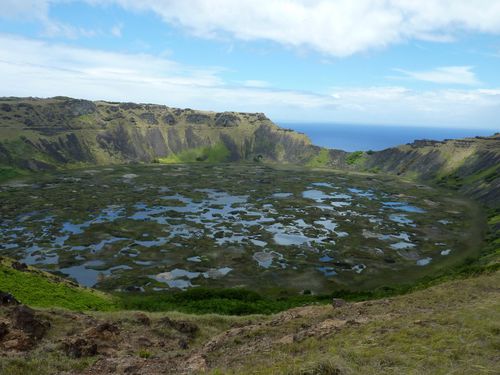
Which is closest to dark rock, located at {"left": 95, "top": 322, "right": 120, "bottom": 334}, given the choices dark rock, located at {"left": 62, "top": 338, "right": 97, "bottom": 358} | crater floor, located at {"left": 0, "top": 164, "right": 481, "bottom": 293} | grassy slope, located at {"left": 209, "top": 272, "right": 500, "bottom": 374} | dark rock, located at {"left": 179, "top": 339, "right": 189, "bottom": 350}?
dark rock, located at {"left": 62, "top": 338, "right": 97, "bottom": 358}

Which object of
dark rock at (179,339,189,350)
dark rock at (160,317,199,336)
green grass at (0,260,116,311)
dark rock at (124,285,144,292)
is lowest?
dark rock at (124,285,144,292)

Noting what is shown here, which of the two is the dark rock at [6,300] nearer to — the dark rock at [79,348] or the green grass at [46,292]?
the dark rock at [79,348]

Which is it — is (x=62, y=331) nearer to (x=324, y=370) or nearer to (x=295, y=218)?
(x=324, y=370)

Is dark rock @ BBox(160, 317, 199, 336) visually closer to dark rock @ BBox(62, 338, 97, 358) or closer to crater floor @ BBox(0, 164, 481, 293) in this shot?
dark rock @ BBox(62, 338, 97, 358)

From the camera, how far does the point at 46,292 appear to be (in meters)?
56.3

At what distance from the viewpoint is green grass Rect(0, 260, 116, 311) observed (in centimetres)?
5312

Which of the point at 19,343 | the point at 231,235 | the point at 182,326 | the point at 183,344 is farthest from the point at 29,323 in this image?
the point at 231,235

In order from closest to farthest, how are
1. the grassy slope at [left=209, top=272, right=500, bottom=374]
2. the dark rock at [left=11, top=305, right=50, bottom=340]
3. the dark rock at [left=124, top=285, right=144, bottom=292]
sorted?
the grassy slope at [left=209, top=272, right=500, bottom=374], the dark rock at [left=11, top=305, right=50, bottom=340], the dark rock at [left=124, top=285, right=144, bottom=292]

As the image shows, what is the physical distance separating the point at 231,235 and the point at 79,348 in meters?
85.9

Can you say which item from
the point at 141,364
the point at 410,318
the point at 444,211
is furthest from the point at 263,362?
the point at 444,211

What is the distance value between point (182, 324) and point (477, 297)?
2964cm

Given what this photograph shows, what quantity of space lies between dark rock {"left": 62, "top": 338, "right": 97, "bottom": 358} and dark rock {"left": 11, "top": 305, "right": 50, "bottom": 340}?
12.5ft

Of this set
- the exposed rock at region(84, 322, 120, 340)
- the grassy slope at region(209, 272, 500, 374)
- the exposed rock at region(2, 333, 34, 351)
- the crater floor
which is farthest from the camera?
the crater floor

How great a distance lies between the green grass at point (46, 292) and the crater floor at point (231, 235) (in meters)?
17.3
